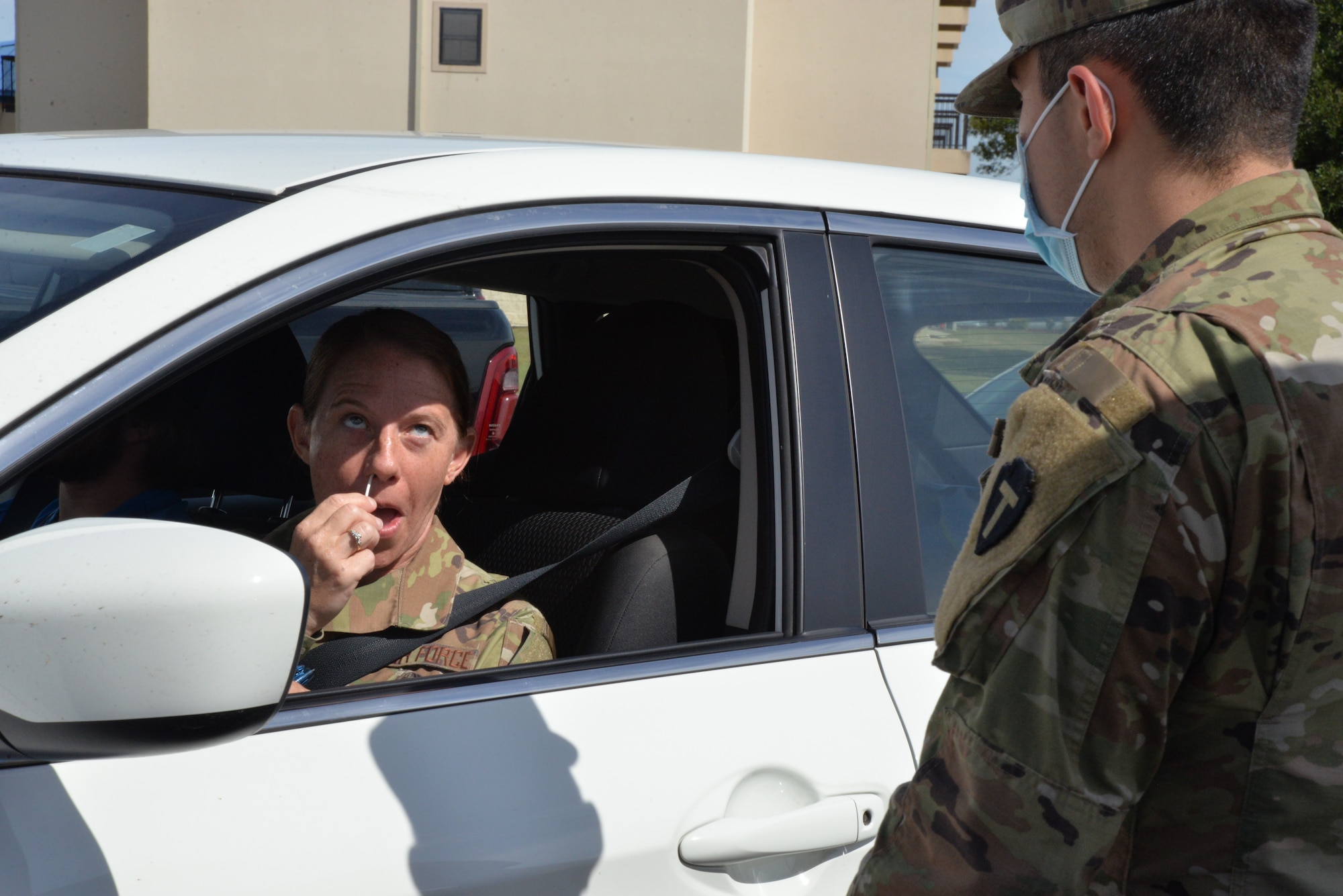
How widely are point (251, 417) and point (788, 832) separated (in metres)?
1.45

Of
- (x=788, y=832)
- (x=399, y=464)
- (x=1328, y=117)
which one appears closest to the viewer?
(x=788, y=832)

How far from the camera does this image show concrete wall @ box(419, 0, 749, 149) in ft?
41.9

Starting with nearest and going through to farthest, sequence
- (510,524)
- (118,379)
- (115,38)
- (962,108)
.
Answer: (118,379), (962,108), (510,524), (115,38)

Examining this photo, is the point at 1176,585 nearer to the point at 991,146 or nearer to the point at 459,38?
the point at 459,38

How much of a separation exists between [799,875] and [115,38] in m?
14.7

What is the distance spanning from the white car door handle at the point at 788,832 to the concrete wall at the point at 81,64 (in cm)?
1395

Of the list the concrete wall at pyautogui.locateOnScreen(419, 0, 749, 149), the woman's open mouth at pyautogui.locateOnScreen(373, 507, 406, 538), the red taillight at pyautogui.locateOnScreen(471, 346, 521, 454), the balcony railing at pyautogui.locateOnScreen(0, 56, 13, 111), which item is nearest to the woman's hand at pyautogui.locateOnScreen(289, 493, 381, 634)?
the woman's open mouth at pyautogui.locateOnScreen(373, 507, 406, 538)

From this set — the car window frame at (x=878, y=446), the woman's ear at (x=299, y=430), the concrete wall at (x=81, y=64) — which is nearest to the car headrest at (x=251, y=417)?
the woman's ear at (x=299, y=430)

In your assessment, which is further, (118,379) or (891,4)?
(891,4)

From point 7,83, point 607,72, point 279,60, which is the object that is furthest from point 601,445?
point 7,83

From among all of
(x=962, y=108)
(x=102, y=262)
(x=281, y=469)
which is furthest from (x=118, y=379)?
(x=281, y=469)

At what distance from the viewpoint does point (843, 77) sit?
1427 cm

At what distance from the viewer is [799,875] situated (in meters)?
1.35

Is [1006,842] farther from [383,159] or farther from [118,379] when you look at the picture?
[383,159]
